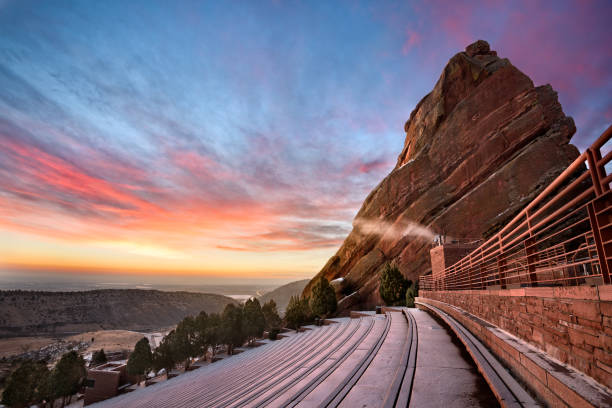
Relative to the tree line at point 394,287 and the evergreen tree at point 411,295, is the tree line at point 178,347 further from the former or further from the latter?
the evergreen tree at point 411,295

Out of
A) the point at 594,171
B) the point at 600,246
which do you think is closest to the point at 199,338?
the point at 600,246

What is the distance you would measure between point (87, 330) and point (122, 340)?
26.0m

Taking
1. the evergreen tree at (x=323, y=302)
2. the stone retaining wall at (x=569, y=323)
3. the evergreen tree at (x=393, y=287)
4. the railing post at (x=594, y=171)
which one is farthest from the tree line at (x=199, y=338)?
the railing post at (x=594, y=171)

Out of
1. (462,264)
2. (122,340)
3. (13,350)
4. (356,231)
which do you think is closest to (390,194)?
(356,231)

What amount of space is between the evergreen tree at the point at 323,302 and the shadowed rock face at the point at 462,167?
258cm

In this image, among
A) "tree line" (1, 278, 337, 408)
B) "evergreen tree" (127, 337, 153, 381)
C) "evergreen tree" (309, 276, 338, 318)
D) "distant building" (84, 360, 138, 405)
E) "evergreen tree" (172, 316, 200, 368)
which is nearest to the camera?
"distant building" (84, 360, 138, 405)

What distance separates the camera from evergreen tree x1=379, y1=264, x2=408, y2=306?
32.7 meters

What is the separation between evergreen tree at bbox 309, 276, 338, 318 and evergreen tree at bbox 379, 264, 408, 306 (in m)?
6.39

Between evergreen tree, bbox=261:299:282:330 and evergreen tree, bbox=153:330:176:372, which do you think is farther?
evergreen tree, bbox=261:299:282:330

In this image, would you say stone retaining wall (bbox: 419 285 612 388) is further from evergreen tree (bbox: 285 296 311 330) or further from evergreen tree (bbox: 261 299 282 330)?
evergreen tree (bbox: 261 299 282 330)

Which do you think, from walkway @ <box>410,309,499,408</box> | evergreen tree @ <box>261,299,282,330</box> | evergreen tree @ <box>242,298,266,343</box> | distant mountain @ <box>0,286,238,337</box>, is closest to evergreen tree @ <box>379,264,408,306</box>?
evergreen tree @ <box>242,298,266,343</box>

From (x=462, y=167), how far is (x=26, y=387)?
5228 cm

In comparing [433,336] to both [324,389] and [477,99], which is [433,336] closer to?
[324,389]

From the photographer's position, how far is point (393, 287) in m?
33.0
